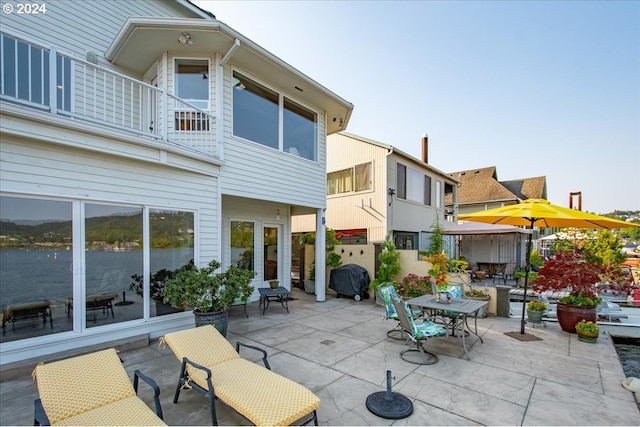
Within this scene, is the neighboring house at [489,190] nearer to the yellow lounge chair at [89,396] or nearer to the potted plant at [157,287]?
the potted plant at [157,287]

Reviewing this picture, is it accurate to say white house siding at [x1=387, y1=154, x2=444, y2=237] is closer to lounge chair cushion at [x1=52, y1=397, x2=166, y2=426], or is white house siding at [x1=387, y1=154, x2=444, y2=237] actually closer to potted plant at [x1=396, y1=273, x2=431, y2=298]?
potted plant at [x1=396, y1=273, x2=431, y2=298]

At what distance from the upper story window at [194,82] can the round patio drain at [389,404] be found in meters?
6.19

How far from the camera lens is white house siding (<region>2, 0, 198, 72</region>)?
5.74m

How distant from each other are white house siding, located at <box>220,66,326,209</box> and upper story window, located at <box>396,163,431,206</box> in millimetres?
4552

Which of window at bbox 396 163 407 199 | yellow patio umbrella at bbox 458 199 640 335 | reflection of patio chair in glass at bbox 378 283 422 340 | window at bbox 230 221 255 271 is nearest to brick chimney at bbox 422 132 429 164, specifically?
window at bbox 396 163 407 199

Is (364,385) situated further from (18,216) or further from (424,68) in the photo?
(424,68)

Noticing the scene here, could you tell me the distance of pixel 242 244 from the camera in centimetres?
890

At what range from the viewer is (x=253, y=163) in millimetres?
7027

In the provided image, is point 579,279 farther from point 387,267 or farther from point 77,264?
point 77,264

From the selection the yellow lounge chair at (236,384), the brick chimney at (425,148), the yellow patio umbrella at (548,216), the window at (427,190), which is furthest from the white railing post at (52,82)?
the brick chimney at (425,148)

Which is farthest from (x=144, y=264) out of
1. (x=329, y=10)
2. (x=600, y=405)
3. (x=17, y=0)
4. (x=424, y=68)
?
(x=424, y=68)

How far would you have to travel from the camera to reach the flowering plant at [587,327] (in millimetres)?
5381

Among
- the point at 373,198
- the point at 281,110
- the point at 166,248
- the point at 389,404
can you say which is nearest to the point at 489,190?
the point at 373,198

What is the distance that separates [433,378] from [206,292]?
3.86m
